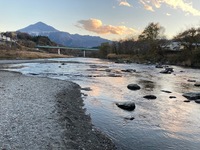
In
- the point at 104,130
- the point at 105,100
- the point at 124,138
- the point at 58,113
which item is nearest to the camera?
the point at 124,138

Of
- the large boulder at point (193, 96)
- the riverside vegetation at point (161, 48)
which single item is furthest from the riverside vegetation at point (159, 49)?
the large boulder at point (193, 96)

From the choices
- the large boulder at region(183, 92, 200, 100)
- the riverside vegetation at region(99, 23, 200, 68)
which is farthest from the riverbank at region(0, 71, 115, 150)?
the riverside vegetation at region(99, 23, 200, 68)

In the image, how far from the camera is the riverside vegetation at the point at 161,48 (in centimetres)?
10397

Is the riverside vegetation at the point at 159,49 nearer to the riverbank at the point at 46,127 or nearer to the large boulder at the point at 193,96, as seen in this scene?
the large boulder at the point at 193,96

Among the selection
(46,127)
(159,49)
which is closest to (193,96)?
(46,127)

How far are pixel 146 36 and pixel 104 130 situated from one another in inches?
5954

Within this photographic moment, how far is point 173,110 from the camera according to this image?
939 inches

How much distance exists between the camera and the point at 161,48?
138625 mm

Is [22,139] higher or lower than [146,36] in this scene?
lower

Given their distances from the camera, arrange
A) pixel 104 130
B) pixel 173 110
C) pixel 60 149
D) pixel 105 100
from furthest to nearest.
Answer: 1. pixel 105 100
2. pixel 173 110
3. pixel 104 130
4. pixel 60 149

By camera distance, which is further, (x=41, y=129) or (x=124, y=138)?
(x=124, y=138)

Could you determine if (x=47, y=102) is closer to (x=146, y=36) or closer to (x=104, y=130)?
(x=104, y=130)

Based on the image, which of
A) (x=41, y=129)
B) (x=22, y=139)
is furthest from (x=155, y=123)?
(x=22, y=139)

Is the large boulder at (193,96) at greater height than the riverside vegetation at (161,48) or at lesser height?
lesser
